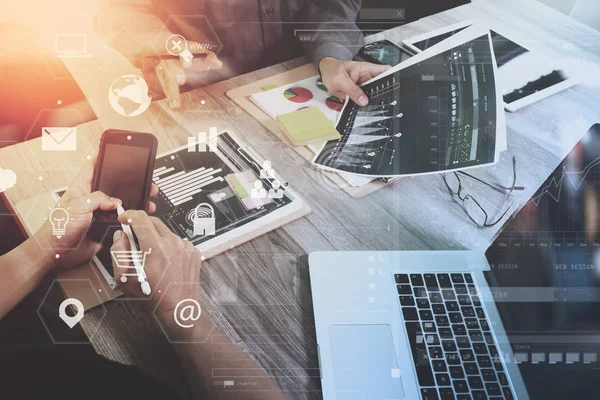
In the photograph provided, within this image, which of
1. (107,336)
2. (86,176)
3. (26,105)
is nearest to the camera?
(107,336)

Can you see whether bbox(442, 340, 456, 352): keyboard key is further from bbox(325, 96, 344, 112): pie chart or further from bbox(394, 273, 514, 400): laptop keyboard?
bbox(325, 96, 344, 112): pie chart

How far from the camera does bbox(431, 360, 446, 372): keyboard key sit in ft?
2.16

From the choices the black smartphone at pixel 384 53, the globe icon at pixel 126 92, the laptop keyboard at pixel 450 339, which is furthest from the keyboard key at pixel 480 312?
the globe icon at pixel 126 92

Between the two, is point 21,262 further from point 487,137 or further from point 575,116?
point 575,116

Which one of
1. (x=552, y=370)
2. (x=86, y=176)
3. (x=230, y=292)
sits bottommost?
(x=552, y=370)

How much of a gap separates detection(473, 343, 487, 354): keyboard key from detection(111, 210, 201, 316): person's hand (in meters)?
0.41

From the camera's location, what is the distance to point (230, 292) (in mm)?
703

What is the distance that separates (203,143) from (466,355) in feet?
1.78

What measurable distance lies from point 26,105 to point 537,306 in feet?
3.05

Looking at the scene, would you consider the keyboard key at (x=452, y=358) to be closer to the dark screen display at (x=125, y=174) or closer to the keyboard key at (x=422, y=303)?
the keyboard key at (x=422, y=303)

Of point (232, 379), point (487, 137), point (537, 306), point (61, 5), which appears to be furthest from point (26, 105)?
point (537, 306)

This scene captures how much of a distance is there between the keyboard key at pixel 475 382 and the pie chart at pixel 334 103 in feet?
1.72

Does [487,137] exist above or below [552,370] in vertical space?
above

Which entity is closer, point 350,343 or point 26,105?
point 350,343
